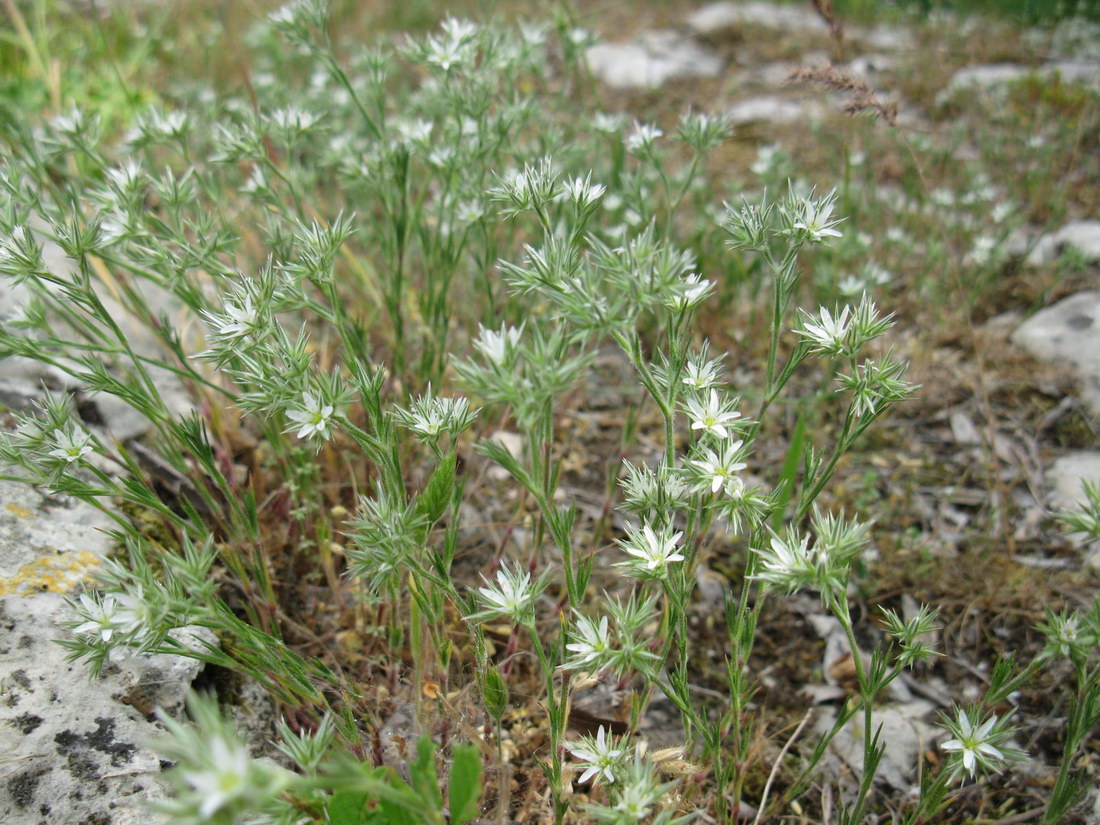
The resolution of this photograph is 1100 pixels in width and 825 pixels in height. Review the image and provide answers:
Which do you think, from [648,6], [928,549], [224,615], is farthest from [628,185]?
[648,6]

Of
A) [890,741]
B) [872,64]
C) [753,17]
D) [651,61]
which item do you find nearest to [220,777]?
[890,741]

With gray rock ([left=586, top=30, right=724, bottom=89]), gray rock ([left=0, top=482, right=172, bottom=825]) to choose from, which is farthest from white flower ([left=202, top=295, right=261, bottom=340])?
gray rock ([left=586, top=30, right=724, bottom=89])

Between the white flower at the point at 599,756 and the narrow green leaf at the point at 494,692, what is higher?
the narrow green leaf at the point at 494,692

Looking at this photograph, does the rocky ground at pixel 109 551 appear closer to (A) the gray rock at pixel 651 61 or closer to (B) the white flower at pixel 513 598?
(B) the white flower at pixel 513 598

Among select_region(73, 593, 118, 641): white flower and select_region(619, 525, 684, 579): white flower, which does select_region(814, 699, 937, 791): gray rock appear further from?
select_region(73, 593, 118, 641): white flower

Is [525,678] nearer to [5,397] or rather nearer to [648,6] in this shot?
[5,397]

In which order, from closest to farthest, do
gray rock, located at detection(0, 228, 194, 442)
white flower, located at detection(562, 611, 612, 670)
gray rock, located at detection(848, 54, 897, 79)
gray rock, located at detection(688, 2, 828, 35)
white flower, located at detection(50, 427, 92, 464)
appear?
white flower, located at detection(562, 611, 612, 670) → white flower, located at detection(50, 427, 92, 464) → gray rock, located at detection(0, 228, 194, 442) → gray rock, located at detection(848, 54, 897, 79) → gray rock, located at detection(688, 2, 828, 35)

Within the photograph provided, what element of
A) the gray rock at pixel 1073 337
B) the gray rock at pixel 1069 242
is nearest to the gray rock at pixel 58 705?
the gray rock at pixel 1073 337
